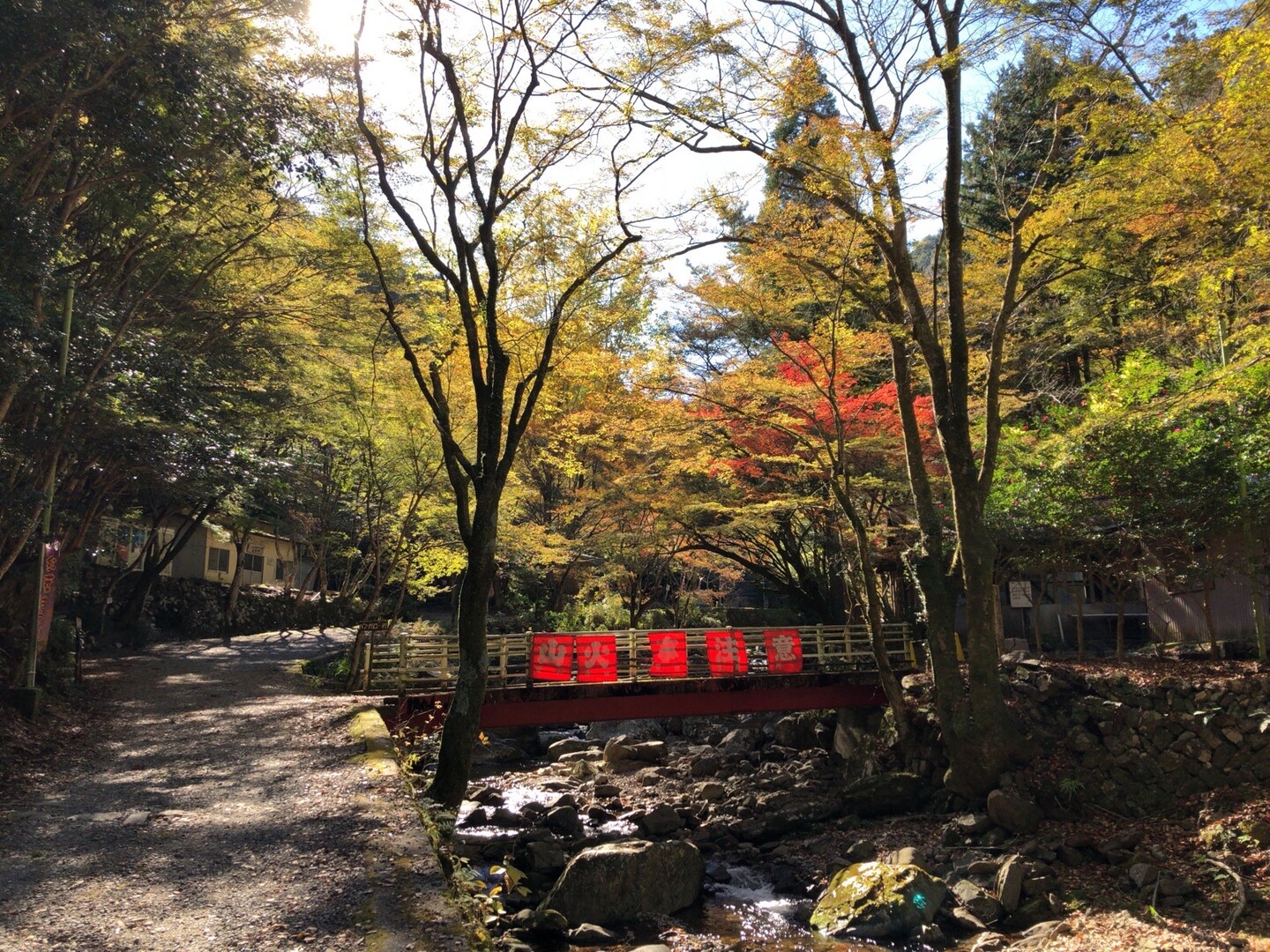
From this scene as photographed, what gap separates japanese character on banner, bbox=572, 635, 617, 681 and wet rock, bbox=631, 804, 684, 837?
7.95 feet

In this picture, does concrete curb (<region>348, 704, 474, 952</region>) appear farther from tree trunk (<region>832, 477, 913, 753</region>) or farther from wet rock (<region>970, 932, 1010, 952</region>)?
tree trunk (<region>832, 477, 913, 753</region>)

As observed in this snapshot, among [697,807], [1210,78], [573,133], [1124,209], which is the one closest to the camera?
[573,133]

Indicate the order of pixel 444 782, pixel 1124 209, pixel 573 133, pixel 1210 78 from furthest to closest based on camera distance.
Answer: pixel 1124 209, pixel 1210 78, pixel 573 133, pixel 444 782

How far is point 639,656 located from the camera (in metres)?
16.3

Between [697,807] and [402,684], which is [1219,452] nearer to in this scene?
[697,807]

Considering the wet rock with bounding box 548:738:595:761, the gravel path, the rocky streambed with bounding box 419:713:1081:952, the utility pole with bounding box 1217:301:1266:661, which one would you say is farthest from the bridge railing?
the utility pole with bounding box 1217:301:1266:661

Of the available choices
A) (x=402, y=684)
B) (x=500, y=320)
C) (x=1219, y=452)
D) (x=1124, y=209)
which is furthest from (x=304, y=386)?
(x=1219, y=452)

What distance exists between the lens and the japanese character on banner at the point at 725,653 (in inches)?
632

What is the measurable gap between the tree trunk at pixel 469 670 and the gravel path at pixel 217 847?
0.47 m

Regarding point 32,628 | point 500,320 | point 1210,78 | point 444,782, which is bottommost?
point 444,782

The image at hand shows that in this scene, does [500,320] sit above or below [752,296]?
below

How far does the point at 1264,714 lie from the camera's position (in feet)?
36.6

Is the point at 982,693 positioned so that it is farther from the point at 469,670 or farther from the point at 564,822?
the point at 469,670

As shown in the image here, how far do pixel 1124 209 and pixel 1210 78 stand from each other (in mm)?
1693
